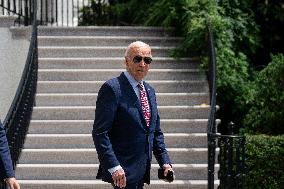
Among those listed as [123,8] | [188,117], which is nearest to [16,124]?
[188,117]

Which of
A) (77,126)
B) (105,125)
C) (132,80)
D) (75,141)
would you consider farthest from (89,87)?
(105,125)

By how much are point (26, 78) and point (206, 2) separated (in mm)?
3524

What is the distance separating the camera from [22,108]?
10016 millimetres

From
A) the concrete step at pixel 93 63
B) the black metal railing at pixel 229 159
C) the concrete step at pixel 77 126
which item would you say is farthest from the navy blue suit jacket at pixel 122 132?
the concrete step at pixel 93 63

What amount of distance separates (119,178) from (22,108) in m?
4.86

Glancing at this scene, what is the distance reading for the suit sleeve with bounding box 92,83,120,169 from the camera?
17.6 ft

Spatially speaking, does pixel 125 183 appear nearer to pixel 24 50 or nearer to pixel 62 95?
pixel 62 95

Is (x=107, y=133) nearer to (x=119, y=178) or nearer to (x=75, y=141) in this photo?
(x=119, y=178)

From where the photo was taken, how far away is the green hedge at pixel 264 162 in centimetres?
1008

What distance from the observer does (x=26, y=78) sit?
1033 cm

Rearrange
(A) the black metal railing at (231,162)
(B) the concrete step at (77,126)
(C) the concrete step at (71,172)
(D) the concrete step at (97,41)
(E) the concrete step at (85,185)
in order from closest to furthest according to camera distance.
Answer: (A) the black metal railing at (231,162) < (E) the concrete step at (85,185) < (C) the concrete step at (71,172) < (B) the concrete step at (77,126) < (D) the concrete step at (97,41)

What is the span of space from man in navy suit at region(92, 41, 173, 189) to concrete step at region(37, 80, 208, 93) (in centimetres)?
581

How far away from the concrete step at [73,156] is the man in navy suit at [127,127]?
4.51 meters

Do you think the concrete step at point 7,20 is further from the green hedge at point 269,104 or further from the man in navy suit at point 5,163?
the man in navy suit at point 5,163
